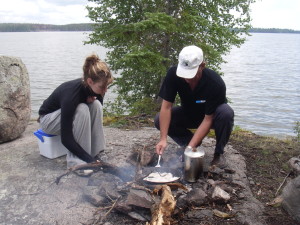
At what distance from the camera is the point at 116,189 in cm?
301

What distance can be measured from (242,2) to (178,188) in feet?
19.9

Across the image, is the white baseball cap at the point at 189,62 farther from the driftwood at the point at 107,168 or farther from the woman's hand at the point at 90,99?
the driftwood at the point at 107,168

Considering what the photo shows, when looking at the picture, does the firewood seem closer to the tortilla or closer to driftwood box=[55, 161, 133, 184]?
the tortilla

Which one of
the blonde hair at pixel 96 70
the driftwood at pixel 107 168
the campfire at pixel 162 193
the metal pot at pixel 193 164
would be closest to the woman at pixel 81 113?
the blonde hair at pixel 96 70

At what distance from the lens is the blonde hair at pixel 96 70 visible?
3.17 metres

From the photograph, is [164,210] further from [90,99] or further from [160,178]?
[90,99]

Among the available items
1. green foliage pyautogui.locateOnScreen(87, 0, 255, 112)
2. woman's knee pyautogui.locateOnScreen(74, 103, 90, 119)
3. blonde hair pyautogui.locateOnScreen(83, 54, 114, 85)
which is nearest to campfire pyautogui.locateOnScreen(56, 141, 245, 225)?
woman's knee pyautogui.locateOnScreen(74, 103, 90, 119)

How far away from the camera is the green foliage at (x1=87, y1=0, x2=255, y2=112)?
6.25 metres

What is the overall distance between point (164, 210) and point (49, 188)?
4.27ft

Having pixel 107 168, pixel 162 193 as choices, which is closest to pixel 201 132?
pixel 162 193

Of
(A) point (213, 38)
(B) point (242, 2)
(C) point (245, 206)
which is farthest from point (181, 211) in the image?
(B) point (242, 2)

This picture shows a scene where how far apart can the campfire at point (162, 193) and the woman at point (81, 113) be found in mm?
301

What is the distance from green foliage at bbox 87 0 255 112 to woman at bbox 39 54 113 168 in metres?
2.39

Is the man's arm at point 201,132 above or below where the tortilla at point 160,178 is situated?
above
